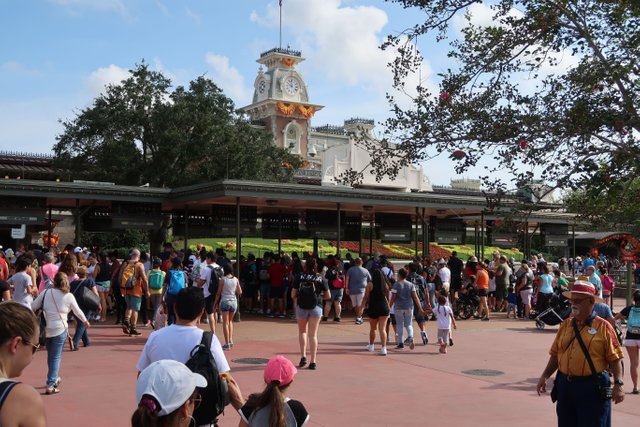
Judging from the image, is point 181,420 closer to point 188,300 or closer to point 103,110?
point 188,300

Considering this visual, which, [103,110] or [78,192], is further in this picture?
[103,110]

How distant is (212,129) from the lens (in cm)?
4019

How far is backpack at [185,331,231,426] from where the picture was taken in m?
4.72

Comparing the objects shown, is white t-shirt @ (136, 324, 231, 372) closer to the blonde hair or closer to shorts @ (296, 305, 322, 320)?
the blonde hair

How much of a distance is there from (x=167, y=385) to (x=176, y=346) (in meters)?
2.00

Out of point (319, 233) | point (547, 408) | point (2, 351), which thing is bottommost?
point (547, 408)

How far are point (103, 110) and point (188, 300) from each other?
38525 millimetres

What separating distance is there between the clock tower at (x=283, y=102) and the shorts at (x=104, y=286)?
68931mm

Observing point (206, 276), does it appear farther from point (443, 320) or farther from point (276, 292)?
point (276, 292)

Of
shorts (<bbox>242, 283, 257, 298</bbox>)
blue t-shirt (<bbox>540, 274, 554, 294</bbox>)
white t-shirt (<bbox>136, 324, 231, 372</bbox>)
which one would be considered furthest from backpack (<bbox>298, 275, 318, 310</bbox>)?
shorts (<bbox>242, 283, 257, 298</bbox>)

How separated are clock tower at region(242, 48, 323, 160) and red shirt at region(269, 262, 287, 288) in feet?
218

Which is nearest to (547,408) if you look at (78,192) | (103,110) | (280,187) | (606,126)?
(606,126)

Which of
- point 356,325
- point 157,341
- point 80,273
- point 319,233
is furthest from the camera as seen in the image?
point 319,233

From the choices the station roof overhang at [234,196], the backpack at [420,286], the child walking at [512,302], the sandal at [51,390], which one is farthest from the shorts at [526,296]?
the sandal at [51,390]
